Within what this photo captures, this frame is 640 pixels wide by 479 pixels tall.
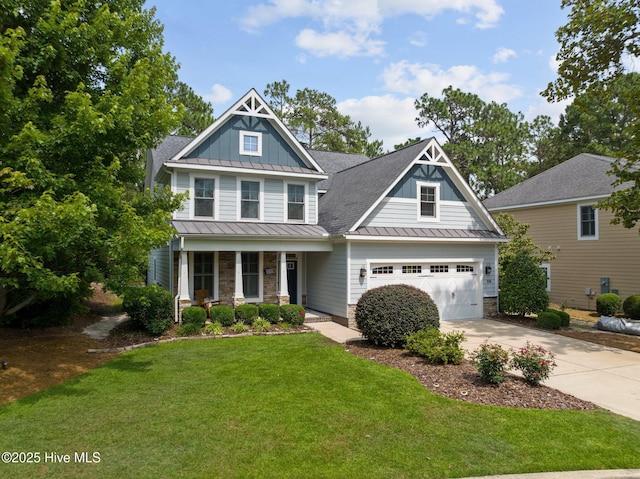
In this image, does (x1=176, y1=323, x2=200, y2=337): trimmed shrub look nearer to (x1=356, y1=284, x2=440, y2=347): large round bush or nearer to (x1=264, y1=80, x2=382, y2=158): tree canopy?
(x1=356, y1=284, x2=440, y2=347): large round bush

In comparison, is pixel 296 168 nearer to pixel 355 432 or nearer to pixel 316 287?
pixel 316 287

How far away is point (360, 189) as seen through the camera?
1584cm

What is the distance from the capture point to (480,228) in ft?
52.7

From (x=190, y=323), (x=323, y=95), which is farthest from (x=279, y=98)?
(x=190, y=323)

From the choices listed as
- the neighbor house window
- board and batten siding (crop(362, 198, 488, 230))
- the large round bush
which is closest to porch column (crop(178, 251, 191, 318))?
the large round bush

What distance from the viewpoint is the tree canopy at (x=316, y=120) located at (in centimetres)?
3572

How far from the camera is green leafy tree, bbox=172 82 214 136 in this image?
28953 mm

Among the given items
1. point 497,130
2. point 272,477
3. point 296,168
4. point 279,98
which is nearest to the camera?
point 272,477

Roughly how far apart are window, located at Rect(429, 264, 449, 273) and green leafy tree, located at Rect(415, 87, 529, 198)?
19.9m

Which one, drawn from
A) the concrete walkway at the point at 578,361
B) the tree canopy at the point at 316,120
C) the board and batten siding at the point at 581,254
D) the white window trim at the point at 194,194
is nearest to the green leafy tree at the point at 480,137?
the tree canopy at the point at 316,120

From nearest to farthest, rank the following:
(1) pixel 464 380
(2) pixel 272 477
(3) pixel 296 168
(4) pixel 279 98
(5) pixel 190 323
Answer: (2) pixel 272 477
(1) pixel 464 380
(5) pixel 190 323
(3) pixel 296 168
(4) pixel 279 98

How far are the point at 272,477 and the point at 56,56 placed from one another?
27.2 ft

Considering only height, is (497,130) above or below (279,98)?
below

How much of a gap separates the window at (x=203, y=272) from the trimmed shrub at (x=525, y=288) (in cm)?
1092
